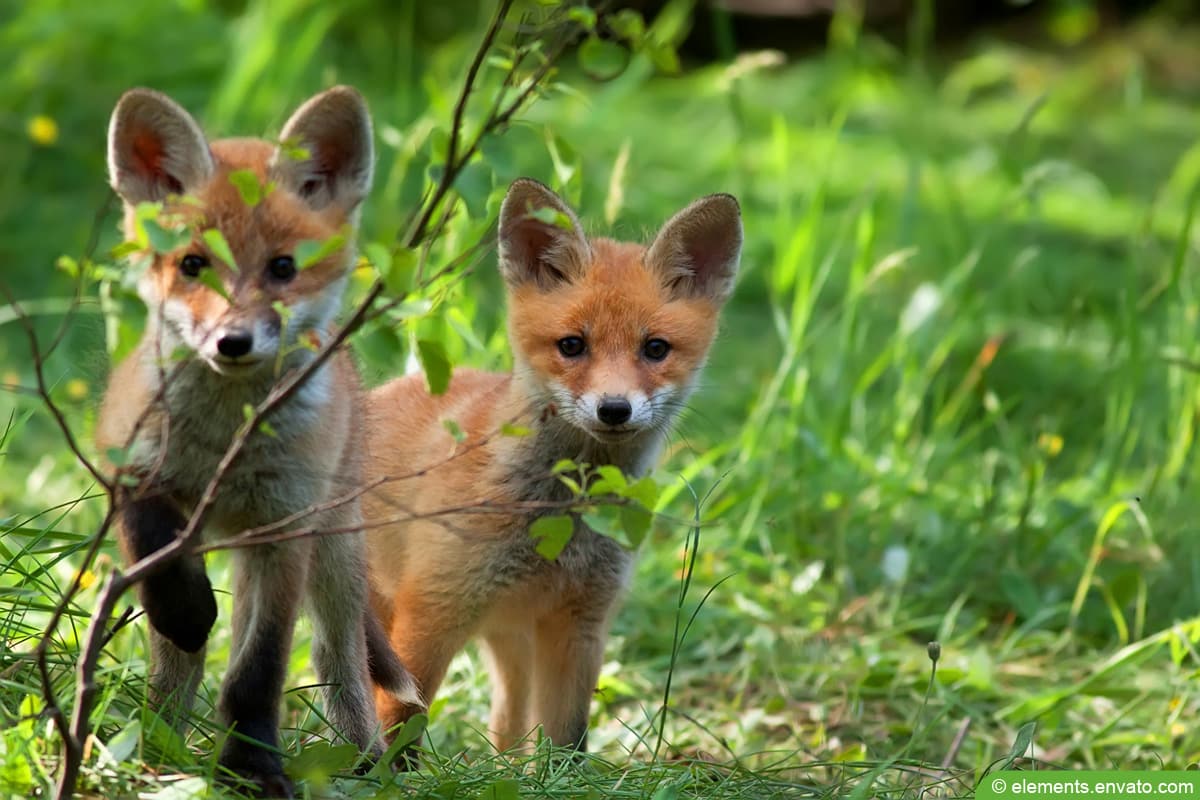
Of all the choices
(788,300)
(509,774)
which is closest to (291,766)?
(509,774)

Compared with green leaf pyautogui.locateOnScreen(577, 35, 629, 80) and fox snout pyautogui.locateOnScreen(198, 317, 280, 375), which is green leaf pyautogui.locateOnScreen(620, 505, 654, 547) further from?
green leaf pyautogui.locateOnScreen(577, 35, 629, 80)

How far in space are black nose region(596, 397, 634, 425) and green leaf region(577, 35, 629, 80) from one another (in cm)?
81

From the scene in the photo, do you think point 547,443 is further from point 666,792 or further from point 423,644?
point 666,792

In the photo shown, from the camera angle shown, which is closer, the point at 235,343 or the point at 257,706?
the point at 235,343

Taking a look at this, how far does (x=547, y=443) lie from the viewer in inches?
155

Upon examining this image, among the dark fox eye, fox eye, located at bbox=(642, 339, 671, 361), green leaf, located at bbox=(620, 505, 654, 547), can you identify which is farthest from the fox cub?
fox eye, located at bbox=(642, 339, 671, 361)

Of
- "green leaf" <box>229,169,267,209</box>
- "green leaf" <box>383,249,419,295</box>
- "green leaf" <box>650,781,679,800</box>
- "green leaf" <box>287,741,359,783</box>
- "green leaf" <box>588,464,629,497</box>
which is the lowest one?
"green leaf" <box>650,781,679,800</box>

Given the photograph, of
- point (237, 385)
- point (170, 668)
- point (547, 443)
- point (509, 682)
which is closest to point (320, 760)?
point (170, 668)

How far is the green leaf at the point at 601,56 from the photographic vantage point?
3.61 metres

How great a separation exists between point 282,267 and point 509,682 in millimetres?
1751

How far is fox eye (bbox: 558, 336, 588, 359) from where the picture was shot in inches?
150

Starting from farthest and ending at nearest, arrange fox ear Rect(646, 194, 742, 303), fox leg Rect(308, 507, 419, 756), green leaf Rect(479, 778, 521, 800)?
fox ear Rect(646, 194, 742, 303), fox leg Rect(308, 507, 419, 756), green leaf Rect(479, 778, 521, 800)

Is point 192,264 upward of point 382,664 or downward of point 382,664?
upward

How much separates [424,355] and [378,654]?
4.28ft
